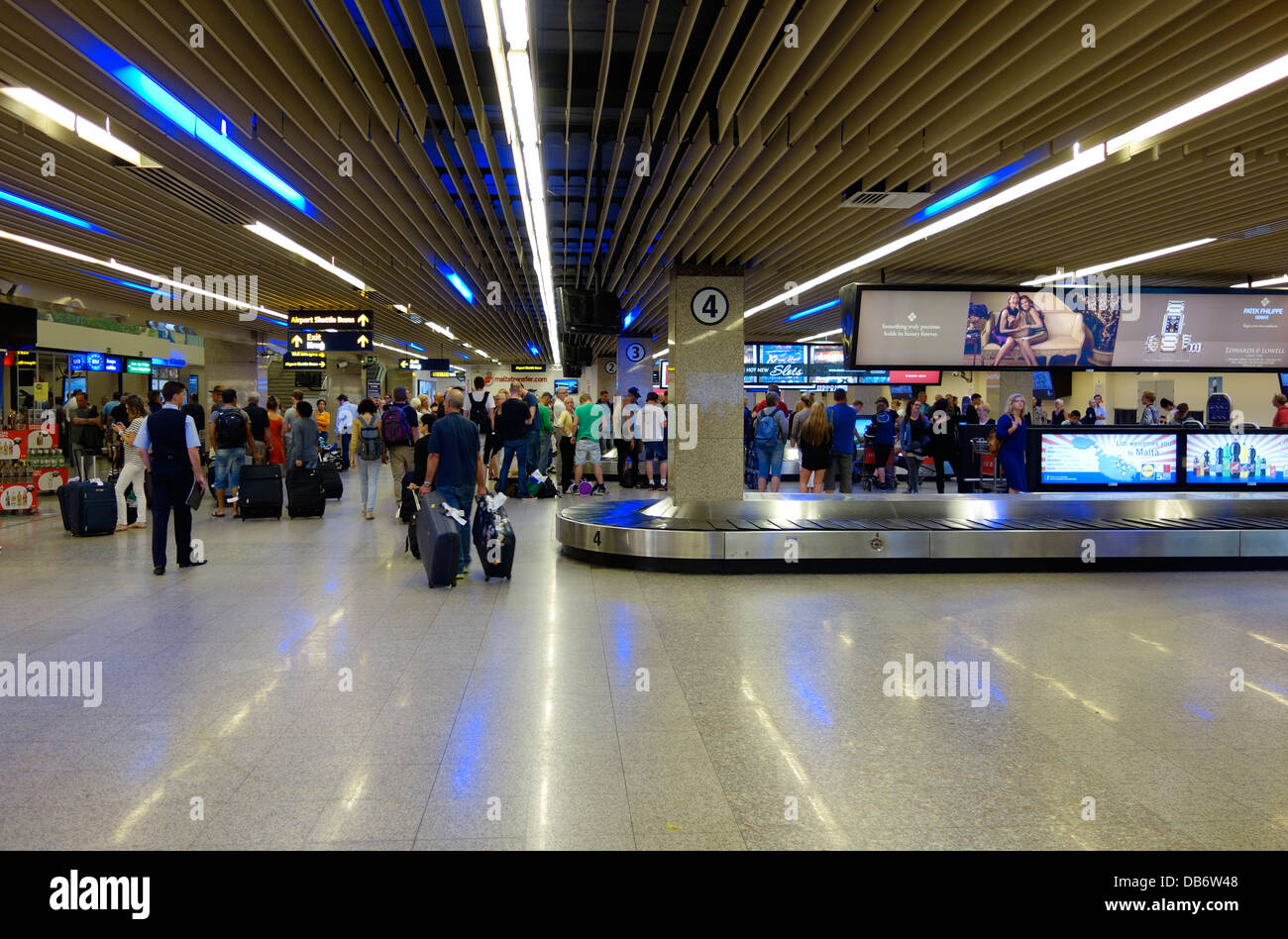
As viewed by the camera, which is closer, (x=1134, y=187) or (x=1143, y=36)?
(x=1143, y=36)

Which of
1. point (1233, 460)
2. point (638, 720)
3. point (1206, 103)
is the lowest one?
point (638, 720)

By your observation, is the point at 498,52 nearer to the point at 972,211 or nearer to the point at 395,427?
the point at 972,211

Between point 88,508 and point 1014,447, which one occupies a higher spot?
point 1014,447

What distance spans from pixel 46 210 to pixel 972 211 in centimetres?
990

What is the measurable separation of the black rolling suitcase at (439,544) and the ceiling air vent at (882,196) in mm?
4645

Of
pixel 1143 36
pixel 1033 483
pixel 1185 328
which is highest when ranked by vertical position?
pixel 1143 36

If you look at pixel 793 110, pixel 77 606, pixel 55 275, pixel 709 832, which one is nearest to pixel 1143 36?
pixel 793 110

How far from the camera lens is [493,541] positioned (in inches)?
316

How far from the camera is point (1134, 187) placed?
8.66 metres

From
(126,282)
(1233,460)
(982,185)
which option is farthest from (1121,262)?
(126,282)

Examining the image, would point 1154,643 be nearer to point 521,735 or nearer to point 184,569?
point 521,735

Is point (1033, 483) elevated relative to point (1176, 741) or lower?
elevated

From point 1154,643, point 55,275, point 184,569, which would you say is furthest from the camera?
point 55,275

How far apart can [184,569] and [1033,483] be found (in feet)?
31.2
